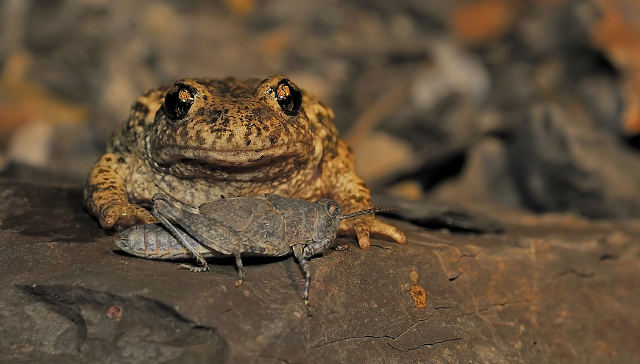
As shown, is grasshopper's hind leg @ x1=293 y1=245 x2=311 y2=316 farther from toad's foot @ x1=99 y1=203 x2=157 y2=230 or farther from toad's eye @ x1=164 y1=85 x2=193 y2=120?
toad's eye @ x1=164 y1=85 x2=193 y2=120

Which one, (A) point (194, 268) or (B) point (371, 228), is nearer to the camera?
(A) point (194, 268)

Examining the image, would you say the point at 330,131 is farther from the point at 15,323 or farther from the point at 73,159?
the point at 73,159

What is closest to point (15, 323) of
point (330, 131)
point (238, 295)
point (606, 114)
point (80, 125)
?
point (238, 295)

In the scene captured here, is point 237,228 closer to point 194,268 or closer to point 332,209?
point 194,268

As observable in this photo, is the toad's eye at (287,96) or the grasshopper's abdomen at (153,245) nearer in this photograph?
the grasshopper's abdomen at (153,245)

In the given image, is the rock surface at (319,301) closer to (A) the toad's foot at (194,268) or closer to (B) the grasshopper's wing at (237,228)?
(A) the toad's foot at (194,268)

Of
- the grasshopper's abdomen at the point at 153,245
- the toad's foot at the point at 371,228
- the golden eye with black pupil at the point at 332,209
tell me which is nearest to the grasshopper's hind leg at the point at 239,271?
the grasshopper's abdomen at the point at 153,245

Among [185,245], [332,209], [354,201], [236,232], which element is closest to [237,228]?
[236,232]
